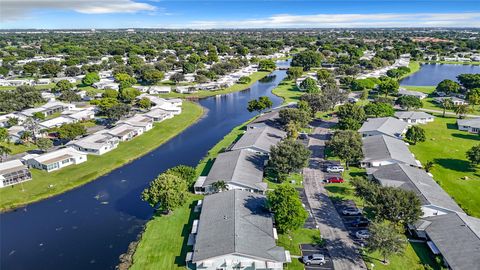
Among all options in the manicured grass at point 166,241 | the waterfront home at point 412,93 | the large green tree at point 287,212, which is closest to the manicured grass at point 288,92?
the waterfront home at point 412,93

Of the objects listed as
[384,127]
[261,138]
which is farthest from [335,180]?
[384,127]

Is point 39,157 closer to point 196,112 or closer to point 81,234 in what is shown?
point 81,234

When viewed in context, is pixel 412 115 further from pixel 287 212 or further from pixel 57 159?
pixel 57 159

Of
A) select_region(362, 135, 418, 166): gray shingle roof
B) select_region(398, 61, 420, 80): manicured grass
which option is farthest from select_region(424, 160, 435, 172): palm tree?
select_region(398, 61, 420, 80): manicured grass

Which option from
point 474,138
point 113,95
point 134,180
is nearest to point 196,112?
point 113,95

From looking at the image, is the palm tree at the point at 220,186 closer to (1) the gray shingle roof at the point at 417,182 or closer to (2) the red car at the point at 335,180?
(2) the red car at the point at 335,180

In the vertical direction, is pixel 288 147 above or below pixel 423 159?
above
